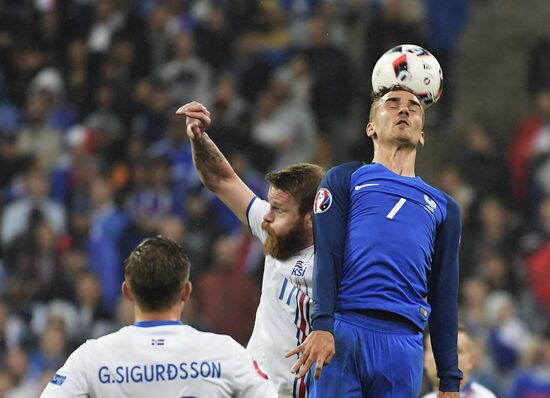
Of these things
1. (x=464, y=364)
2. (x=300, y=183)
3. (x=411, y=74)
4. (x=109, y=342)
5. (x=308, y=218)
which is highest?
(x=411, y=74)

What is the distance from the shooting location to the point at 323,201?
464 centimetres

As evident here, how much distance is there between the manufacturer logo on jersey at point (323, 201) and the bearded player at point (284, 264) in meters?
0.53

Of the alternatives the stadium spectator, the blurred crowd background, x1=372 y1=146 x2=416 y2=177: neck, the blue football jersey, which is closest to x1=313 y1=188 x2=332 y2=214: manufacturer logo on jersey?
the blue football jersey

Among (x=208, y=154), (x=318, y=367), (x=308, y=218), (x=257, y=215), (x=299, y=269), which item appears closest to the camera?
(x=318, y=367)

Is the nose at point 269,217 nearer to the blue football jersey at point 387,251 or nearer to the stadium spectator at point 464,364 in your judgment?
the blue football jersey at point 387,251

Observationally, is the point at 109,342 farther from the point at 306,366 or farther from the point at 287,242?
the point at 287,242

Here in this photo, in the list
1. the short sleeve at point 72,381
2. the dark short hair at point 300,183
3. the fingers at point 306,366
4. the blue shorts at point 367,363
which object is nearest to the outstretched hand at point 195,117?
the dark short hair at point 300,183

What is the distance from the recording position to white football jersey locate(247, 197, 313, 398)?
5.10 metres

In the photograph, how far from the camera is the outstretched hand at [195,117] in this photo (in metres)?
5.27

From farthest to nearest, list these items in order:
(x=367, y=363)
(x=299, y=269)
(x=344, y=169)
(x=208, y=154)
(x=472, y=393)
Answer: (x=472, y=393)
(x=208, y=154)
(x=299, y=269)
(x=344, y=169)
(x=367, y=363)

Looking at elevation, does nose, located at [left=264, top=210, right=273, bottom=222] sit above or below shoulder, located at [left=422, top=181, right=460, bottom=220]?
below

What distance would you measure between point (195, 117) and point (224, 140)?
22.8 feet

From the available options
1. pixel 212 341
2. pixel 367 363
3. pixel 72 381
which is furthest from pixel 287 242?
pixel 72 381

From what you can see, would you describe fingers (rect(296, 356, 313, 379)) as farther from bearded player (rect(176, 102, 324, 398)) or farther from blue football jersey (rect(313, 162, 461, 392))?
bearded player (rect(176, 102, 324, 398))
